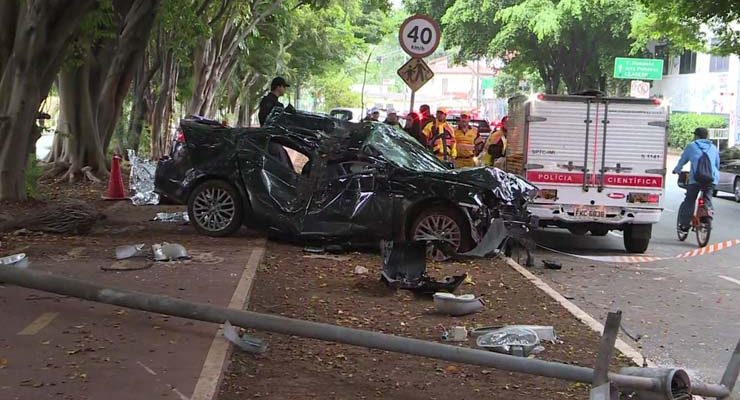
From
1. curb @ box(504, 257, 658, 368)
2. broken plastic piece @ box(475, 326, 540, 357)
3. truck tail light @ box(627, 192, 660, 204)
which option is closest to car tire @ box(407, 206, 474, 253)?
curb @ box(504, 257, 658, 368)

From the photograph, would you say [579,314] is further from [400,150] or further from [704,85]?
[704,85]

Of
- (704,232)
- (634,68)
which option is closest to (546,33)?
(634,68)

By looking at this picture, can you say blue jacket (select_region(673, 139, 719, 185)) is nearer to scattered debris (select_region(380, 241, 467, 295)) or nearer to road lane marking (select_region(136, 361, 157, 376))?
scattered debris (select_region(380, 241, 467, 295))

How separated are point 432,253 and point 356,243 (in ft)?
3.15

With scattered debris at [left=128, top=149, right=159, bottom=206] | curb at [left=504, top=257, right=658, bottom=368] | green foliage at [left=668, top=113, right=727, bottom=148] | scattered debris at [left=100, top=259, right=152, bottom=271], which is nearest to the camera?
curb at [left=504, top=257, right=658, bottom=368]

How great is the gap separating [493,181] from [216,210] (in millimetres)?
3491

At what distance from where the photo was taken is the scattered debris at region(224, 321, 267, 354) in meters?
5.20

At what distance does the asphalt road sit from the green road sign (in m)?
21.7

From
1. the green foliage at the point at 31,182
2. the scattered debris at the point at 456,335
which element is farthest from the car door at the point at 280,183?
the green foliage at the point at 31,182

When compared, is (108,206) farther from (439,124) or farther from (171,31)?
(171,31)

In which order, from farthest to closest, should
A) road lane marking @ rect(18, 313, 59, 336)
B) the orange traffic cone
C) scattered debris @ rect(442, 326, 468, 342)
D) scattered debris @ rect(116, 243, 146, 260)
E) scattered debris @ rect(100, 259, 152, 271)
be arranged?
the orange traffic cone → scattered debris @ rect(116, 243, 146, 260) → scattered debris @ rect(100, 259, 152, 271) → scattered debris @ rect(442, 326, 468, 342) → road lane marking @ rect(18, 313, 59, 336)

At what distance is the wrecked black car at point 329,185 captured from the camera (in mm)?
9234

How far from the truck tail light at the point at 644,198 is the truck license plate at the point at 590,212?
0.43 metres

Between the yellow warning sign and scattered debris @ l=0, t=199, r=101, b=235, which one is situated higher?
the yellow warning sign
